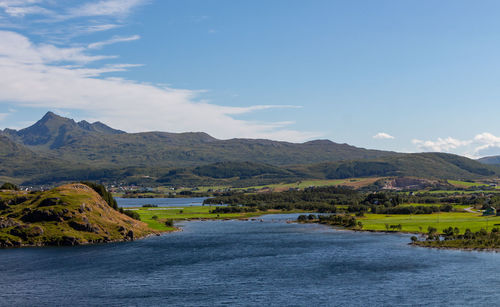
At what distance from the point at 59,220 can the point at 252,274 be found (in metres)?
71.2

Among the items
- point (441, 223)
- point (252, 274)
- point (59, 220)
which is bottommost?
point (252, 274)

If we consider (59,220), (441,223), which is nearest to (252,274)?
(59,220)

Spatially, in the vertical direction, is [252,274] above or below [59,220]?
below

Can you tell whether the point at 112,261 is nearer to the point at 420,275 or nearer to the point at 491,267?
the point at 420,275

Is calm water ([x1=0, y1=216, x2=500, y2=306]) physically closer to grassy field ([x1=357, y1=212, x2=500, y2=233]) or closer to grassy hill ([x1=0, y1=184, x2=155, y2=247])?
grassy hill ([x1=0, y1=184, x2=155, y2=247])

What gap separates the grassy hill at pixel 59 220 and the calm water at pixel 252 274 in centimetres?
707

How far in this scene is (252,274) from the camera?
10038 cm

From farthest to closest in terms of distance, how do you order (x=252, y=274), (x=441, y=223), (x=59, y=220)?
1. (x=441, y=223)
2. (x=59, y=220)
3. (x=252, y=274)

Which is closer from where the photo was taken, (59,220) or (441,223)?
(59,220)

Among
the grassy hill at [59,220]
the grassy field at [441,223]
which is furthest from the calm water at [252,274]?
the grassy field at [441,223]

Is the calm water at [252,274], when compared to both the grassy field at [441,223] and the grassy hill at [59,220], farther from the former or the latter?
the grassy field at [441,223]

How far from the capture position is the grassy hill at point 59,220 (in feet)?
450

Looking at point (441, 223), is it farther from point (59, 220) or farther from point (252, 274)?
point (59, 220)

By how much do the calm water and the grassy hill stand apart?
23.2 feet
